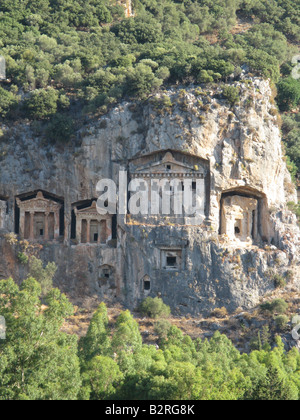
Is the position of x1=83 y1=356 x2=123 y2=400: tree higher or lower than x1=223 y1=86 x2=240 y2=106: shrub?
lower

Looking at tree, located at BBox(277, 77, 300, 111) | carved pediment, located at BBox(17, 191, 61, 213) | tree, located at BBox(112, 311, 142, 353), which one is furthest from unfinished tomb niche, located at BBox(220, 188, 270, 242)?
tree, located at BBox(112, 311, 142, 353)

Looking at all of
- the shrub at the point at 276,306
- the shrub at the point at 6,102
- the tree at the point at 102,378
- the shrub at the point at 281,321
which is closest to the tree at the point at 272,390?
the tree at the point at 102,378

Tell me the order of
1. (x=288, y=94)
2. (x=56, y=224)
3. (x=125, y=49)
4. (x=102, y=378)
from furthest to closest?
(x=125, y=49)
(x=288, y=94)
(x=56, y=224)
(x=102, y=378)

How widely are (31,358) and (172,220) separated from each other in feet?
71.4

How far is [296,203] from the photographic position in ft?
230

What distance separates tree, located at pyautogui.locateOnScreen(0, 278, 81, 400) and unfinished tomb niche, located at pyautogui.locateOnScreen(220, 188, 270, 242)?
72.4ft

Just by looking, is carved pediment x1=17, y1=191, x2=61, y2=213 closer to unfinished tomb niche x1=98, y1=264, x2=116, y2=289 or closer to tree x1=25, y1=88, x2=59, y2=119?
unfinished tomb niche x1=98, y1=264, x2=116, y2=289

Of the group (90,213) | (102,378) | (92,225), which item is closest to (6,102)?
(90,213)

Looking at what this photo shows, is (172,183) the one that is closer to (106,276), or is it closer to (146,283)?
(146,283)

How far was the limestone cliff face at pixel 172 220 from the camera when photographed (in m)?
61.8

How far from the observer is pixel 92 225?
6538 centimetres

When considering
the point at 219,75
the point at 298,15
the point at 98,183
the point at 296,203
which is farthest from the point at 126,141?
the point at 298,15

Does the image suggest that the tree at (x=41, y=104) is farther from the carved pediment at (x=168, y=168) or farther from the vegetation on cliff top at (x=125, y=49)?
the carved pediment at (x=168, y=168)

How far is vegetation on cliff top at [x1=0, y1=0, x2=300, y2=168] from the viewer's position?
67.1 meters
